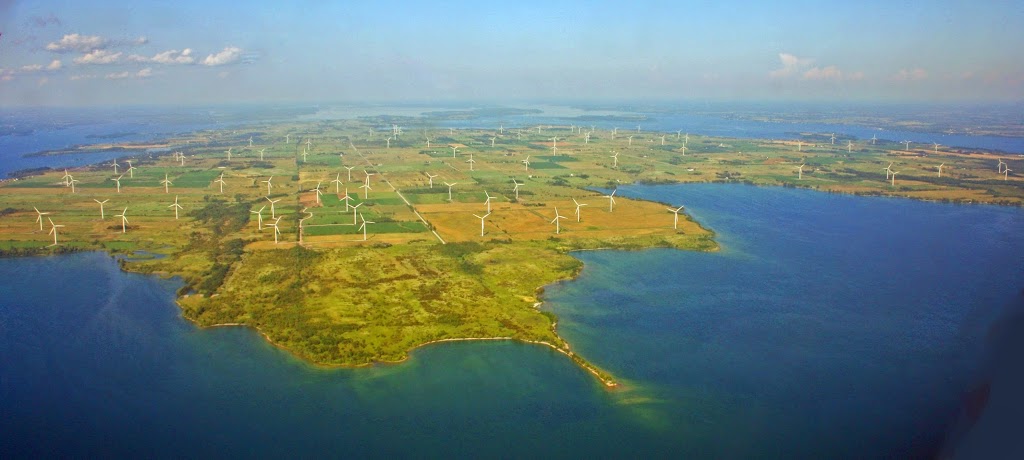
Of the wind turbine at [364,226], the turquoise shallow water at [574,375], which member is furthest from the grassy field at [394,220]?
the turquoise shallow water at [574,375]

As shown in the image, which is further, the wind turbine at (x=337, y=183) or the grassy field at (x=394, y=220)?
the wind turbine at (x=337, y=183)

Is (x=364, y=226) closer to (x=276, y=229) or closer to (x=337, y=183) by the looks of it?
(x=276, y=229)

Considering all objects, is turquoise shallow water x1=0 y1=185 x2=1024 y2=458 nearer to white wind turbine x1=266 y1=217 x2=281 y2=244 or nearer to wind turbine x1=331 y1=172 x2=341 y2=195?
white wind turbine x1=266 y1=217 x2=281 y2=244

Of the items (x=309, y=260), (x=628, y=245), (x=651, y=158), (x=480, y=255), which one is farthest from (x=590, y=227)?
(x=651, y=158)

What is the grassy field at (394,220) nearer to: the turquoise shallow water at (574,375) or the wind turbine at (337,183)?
the wind turbine at (337,183)

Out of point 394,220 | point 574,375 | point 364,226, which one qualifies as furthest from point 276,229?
point 574,375
